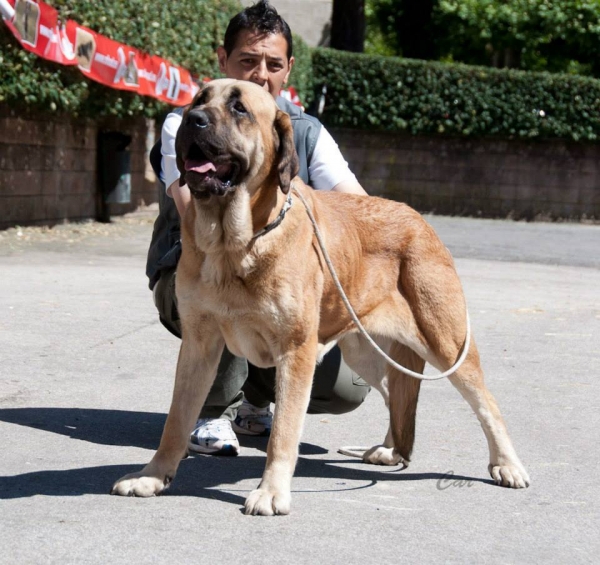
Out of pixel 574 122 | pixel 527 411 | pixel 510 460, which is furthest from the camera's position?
pixel 574 122

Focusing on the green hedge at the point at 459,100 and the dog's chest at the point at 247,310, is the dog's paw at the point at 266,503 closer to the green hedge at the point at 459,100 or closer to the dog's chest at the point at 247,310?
the dog's chest at the point at 247,310

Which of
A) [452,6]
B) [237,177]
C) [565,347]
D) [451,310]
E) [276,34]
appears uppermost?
[452,6]

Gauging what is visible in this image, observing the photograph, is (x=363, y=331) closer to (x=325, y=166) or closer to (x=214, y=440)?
(x=214, y=440)

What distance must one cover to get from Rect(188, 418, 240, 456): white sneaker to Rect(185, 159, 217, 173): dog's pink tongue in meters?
1.56

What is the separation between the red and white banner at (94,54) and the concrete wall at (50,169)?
1087 mm

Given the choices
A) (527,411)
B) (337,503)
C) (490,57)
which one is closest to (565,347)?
(527,411)

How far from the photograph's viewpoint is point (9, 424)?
5238 mm

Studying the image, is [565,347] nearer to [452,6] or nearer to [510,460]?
[510,460]

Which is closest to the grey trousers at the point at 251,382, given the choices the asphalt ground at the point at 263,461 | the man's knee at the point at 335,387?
the man's knee at the point at 335,387

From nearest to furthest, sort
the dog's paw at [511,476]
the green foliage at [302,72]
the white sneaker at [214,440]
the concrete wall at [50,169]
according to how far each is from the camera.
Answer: the dog's paw at [511,476], the white sneaker at [214,440], the concrete wall at [50,169], the green foliage at [302,72]

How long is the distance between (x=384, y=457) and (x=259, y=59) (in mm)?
1891

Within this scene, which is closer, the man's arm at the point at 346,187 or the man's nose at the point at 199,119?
the man's nose at the point at 199,119

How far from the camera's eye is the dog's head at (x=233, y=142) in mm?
3898

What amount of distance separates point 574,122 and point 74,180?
11369 millimetres
